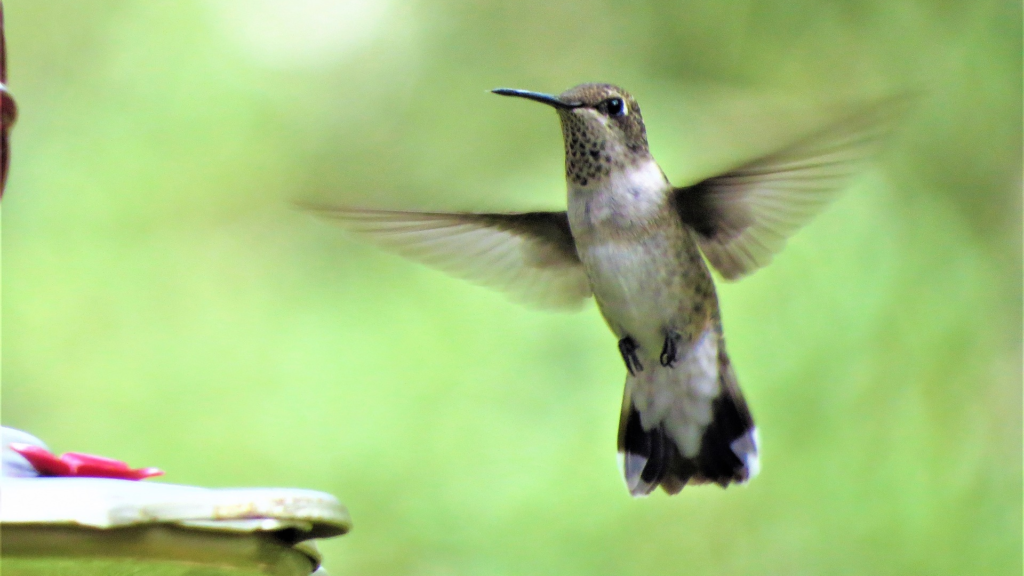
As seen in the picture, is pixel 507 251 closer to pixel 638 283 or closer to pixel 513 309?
pixel 638 283

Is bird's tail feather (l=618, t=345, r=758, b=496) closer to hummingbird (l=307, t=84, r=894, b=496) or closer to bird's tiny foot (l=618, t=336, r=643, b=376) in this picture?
hummingbird (l=307, t=84, r=894, b=496)

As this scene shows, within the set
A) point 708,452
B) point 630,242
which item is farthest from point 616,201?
point 708,452

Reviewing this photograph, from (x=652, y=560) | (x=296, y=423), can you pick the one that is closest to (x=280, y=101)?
(x=296, y=423)

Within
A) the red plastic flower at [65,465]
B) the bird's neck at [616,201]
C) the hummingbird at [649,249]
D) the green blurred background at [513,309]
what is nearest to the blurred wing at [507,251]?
the hummingbird at [649,249]

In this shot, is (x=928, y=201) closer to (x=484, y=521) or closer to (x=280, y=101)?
(x=484, y=521)

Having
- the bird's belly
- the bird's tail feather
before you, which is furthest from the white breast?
the bird's tail feather
